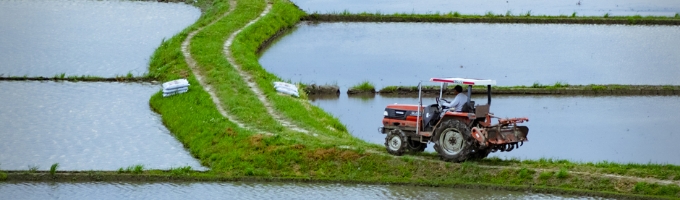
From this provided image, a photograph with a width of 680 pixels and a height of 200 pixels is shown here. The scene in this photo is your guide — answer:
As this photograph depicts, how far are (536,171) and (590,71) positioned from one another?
12075 millimetres

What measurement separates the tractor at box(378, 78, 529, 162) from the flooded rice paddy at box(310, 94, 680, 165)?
1.44 meters

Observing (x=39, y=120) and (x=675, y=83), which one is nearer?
(x=39, y=120)

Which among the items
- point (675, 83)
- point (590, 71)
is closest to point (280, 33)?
point (590, 71)

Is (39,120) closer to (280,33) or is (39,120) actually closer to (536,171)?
(536,171)

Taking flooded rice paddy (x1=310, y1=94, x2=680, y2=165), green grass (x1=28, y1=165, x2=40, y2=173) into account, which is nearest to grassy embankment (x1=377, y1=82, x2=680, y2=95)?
flooded rice paddy (x1=310, y1=94, x2=680, y2=165)

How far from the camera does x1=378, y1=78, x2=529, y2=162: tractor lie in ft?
56.0

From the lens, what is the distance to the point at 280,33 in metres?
35.6

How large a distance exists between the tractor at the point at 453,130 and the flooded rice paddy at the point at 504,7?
21.0 m

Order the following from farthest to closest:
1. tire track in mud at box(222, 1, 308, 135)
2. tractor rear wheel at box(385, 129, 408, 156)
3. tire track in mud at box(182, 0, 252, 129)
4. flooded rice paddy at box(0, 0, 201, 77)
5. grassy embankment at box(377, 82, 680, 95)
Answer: flooded rice paddy at box(0, 0, 201, 77) < grassy embankment at box(377, 82, 680, 95) < tire track in mud at box(182, 0, 252, 129) < tire track in mud at box(222, 1, 308, 135) < tractor rear wheel at box(385, 129, 408, 156)

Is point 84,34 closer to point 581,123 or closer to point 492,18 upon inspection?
point 492,18

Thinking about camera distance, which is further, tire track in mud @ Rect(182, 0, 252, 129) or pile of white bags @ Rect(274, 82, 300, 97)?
pile of white bags @ Rect(274, 82, 300, 97)

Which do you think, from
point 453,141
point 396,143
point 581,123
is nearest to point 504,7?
point 581,123

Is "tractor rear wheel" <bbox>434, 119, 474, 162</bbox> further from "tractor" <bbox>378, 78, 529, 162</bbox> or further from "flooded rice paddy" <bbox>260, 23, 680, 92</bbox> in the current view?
"flooded rice paddy" <bbox>260, 23, 680, 92</bbox>

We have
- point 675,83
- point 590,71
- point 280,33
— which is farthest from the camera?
point 280,33
